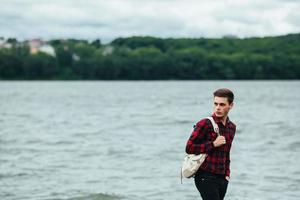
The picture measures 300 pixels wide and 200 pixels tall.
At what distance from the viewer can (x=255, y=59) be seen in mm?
184875

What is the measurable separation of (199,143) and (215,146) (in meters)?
0.21

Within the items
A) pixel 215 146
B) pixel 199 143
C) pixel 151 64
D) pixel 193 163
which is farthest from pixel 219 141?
pixel 151 64

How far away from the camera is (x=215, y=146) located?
25.5 ft

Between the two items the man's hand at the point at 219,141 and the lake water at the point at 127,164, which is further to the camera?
the lake water at the point at 127,164

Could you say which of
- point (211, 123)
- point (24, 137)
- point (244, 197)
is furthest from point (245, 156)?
point (211, 123)

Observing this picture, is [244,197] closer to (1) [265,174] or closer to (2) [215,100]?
(1) [265,174]

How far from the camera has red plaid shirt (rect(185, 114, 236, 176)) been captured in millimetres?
7816

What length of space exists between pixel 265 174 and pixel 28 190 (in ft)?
23.4

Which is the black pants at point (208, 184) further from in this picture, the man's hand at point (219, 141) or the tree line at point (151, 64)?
the tree line at point (151, 64)

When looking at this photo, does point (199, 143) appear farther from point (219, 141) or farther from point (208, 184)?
point (208, 184)

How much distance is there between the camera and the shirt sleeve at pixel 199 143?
780 cm

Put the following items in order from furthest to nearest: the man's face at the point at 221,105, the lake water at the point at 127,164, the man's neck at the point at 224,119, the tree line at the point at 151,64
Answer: the tree line at the point at 151,64 < the lake water at the point at 127,164 < the man's neck at the point at 224,119 < the man's face at the point at 221,105

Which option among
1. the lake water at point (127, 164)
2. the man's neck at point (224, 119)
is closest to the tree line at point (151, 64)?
the lake water at point (127, 164)

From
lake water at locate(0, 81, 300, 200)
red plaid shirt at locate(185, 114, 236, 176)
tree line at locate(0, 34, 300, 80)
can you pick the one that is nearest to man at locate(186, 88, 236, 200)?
red plaid shirt at locate(185, 114, 236, 176)
